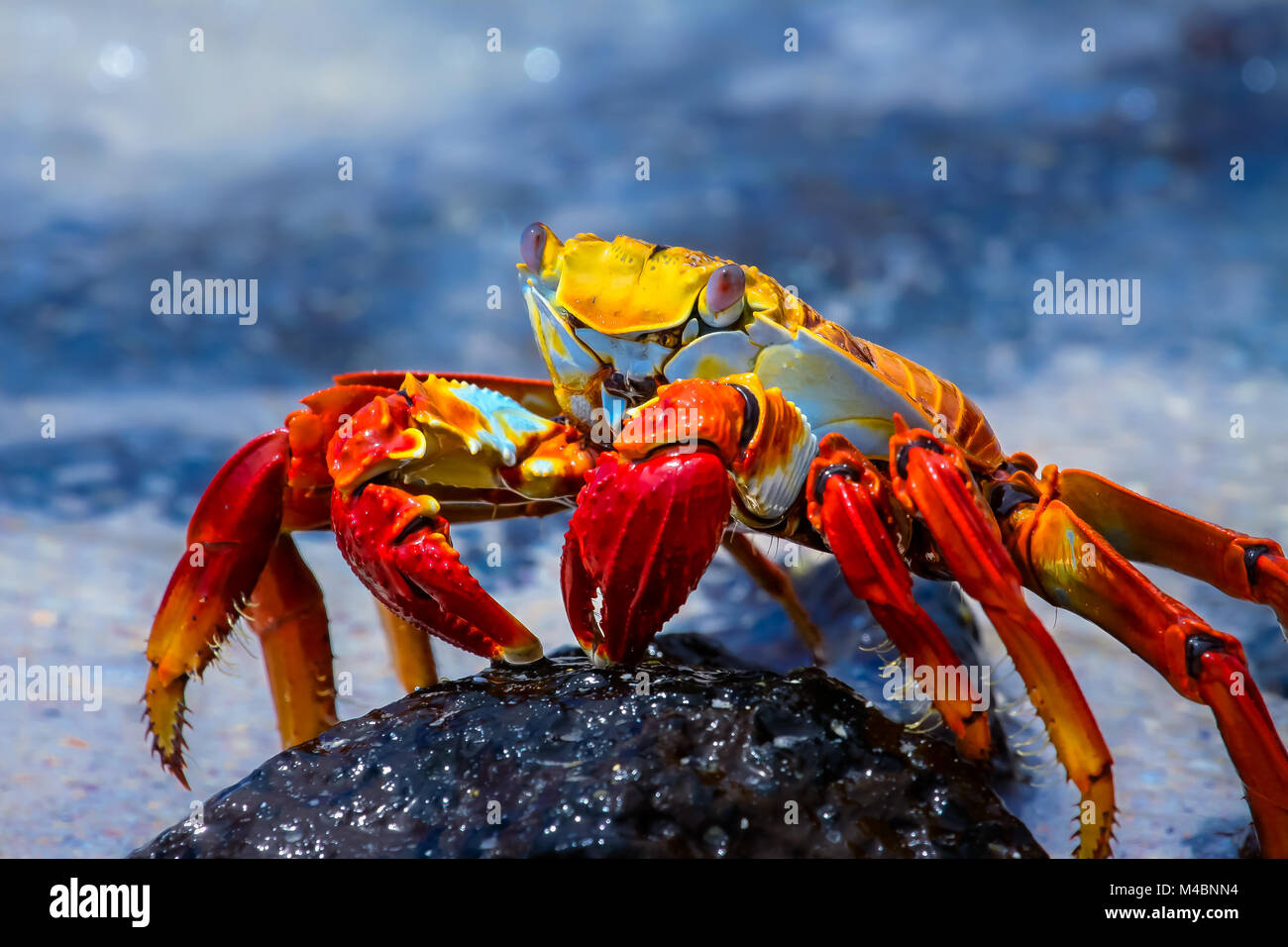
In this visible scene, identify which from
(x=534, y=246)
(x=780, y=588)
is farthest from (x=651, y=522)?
(x=780, y=588)

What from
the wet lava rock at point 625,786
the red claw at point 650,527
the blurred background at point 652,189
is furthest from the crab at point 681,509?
the blurred background at point 652,189

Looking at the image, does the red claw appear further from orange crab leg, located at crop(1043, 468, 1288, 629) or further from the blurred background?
the blurred background

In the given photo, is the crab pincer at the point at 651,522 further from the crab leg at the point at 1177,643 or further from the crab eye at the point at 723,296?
the crab leg at the point at 1177,643

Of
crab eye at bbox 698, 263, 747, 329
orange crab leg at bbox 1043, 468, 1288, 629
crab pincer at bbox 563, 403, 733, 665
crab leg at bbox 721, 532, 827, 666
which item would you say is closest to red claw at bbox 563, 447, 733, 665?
crab pincer at bbox 563, 403, 733, 665

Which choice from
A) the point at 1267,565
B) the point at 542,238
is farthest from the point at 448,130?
the point at 1267,565
